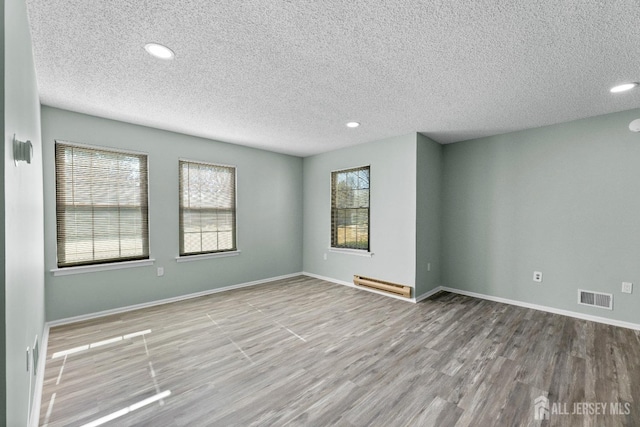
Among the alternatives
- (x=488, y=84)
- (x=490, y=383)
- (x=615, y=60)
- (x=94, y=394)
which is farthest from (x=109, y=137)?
(x=615, y=60)

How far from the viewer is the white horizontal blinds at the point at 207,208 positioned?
4.13 meters

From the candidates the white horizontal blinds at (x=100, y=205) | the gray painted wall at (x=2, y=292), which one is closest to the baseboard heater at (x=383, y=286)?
the white horizontal blinds at (x=100, y=205)

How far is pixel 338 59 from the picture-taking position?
209 centimetres

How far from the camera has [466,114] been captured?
3244 millimetres

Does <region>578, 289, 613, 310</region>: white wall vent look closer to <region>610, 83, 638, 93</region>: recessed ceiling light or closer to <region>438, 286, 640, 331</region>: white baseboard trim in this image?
<region>438, 286, 640, 331</region>: white baseboard trim

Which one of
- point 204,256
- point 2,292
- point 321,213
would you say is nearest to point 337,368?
point 2,292

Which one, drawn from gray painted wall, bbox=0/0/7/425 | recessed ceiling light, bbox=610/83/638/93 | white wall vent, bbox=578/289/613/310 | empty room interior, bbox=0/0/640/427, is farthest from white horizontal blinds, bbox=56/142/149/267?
white wall vent, bbox=578/289/613/310

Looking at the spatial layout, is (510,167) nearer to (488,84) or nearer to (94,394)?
(488,84)

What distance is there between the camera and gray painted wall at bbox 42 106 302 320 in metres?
3.12

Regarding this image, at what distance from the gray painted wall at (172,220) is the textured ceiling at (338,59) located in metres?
0.35

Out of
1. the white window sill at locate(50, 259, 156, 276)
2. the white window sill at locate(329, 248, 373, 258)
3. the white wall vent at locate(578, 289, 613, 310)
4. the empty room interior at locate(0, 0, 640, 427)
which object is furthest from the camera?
the white window sill at locate(329, 248, 373, 258)

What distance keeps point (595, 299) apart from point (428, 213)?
2.20m

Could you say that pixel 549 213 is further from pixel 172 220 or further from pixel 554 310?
pixel 172 220

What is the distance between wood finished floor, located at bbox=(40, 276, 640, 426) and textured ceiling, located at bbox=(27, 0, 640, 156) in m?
2.49
